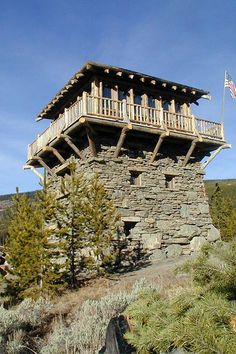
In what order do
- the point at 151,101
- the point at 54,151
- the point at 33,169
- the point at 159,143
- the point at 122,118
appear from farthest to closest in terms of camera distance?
the point at 33,169 → the point at 151,101 → the point at 54,151 → the point at 159,143 → the point at 122,118

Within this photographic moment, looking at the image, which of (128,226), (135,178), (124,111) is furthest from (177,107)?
(128,226)

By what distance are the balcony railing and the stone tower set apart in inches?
1.6

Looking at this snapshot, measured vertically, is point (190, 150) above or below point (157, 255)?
above

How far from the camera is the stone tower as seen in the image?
15.6 m

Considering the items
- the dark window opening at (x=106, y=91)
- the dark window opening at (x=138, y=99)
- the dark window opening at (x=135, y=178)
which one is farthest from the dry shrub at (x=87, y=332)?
the dark window opening at (x=138, y=99)

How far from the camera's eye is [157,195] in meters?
16.9

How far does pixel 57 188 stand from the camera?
61.6 ft

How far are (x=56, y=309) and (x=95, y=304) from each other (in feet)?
6.63

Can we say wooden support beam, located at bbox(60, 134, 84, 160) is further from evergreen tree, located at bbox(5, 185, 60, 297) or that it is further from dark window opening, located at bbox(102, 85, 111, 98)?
evergreen tree, located at bbox(5, 185, 60, 297)

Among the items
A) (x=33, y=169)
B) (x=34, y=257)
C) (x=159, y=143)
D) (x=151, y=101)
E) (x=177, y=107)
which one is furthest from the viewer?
(x=33, y=169)

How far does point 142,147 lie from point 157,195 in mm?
2272

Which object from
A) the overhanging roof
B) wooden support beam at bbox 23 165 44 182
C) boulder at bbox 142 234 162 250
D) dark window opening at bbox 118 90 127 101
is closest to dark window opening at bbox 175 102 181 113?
the overhanging roof

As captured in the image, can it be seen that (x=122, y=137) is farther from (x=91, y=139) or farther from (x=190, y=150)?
(x=190, y=150)

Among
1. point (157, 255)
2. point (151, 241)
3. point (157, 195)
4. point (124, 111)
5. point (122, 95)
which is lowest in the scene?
point (157, 255)
